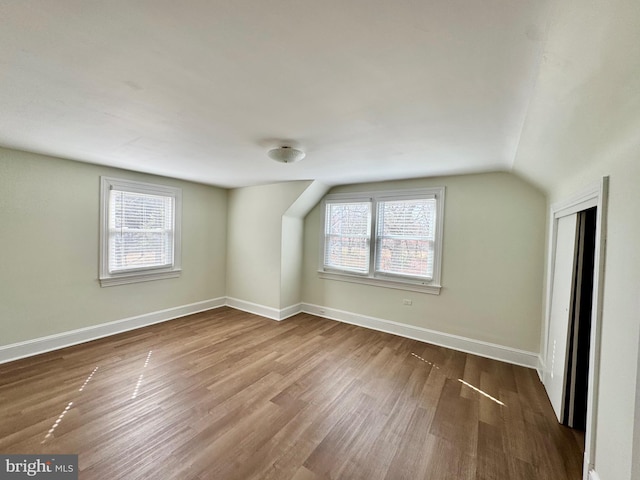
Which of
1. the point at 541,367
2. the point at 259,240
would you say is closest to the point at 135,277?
the point at 259,240

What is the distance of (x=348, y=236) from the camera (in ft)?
14.3

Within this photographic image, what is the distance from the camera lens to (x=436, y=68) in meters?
1.25

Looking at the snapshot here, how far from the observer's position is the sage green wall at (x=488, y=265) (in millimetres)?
3049

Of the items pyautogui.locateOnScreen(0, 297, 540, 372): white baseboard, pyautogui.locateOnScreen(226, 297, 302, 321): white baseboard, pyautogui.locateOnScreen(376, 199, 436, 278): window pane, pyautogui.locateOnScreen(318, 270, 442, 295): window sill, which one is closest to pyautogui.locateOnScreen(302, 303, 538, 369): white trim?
pyautogui.locateOnScreen(0, 297, 540, 372): white baseboard

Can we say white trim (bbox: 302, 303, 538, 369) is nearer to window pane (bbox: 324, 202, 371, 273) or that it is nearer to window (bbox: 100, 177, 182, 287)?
window pane (bbox: 324, 202, 371, 273)

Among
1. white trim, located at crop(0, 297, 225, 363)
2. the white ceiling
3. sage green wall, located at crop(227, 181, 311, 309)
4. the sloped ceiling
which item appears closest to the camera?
the sloped ceiling

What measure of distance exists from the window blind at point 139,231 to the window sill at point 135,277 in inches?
3.9

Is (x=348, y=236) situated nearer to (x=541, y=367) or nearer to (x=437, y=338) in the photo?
(x=437, y=338)

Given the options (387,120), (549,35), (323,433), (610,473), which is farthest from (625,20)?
(323,433)

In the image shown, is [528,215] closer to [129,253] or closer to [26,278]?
[129,253]

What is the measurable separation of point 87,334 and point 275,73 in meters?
4.09

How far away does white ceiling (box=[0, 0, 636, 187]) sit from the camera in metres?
0.96

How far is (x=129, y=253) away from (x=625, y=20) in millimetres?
4863

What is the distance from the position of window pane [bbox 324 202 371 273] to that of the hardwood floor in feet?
4.68
